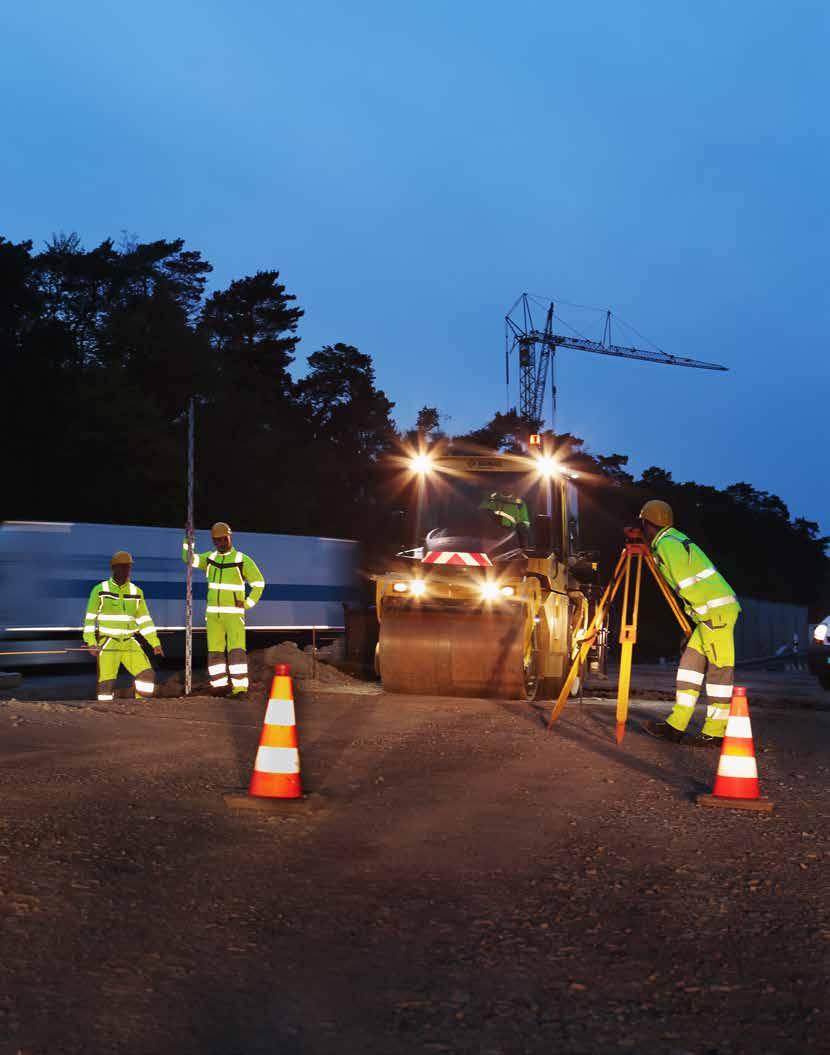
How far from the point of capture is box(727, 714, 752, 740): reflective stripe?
8.39 m

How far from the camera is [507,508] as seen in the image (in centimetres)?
1504

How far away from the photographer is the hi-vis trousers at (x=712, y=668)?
10883 mm

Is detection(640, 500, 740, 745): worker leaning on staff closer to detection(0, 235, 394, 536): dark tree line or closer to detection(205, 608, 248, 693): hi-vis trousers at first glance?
detection(205, 608, 248, 693): hi-vis trousers

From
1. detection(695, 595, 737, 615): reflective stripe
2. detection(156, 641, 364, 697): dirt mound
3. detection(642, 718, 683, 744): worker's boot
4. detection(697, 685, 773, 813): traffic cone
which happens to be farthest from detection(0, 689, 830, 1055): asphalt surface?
detection(156, 641, 364, 697): dirt mound

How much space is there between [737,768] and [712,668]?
2.51 metres

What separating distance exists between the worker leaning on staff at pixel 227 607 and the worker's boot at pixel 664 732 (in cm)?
512

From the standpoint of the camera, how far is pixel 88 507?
1789 inches

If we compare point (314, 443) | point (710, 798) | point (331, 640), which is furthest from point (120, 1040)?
point (314, 443)

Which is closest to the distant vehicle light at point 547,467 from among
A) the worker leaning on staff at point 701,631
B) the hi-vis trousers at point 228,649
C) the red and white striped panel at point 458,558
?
the red and white striped panel at point 458,558

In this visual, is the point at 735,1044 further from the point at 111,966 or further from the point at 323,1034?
the point at 111,966

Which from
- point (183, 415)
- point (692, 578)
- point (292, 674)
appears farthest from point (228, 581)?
point (183, 415)

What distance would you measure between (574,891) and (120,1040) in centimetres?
261

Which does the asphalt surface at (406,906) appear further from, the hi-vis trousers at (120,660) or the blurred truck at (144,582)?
the blurred truck at (144,582)

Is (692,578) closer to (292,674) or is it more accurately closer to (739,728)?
(739,728)
